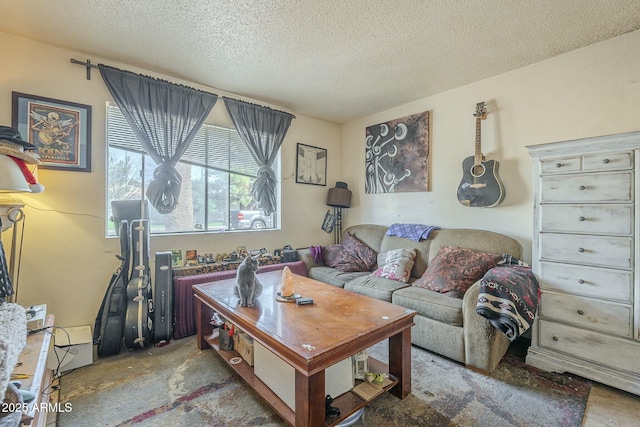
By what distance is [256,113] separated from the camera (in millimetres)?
3312

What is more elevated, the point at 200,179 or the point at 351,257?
the point at 200,179

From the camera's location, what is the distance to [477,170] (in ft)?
9.27

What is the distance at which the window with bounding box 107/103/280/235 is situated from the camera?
100 inches

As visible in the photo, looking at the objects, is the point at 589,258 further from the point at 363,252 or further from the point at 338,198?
the point at 338,198

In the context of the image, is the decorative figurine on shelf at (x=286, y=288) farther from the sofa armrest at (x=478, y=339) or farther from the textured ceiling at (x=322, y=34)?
the textured ceiling at (x=322, y=34)

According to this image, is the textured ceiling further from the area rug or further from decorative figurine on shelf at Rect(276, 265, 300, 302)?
the area rug

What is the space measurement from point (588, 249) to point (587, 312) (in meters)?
0.43

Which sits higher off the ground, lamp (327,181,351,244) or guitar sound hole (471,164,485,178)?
guitar sound hole (471,164,485,178)

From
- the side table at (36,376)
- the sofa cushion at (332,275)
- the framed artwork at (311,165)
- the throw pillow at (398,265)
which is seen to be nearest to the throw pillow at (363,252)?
the sofa cushion at (332,275)

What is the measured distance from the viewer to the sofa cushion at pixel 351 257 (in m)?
3.32

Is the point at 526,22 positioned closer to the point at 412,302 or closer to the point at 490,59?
the point at 490,59

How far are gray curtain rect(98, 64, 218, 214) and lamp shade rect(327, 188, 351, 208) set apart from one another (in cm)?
188

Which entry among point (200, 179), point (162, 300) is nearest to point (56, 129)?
point (200, 179)

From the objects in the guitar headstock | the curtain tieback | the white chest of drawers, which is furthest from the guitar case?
the guitar headstock
